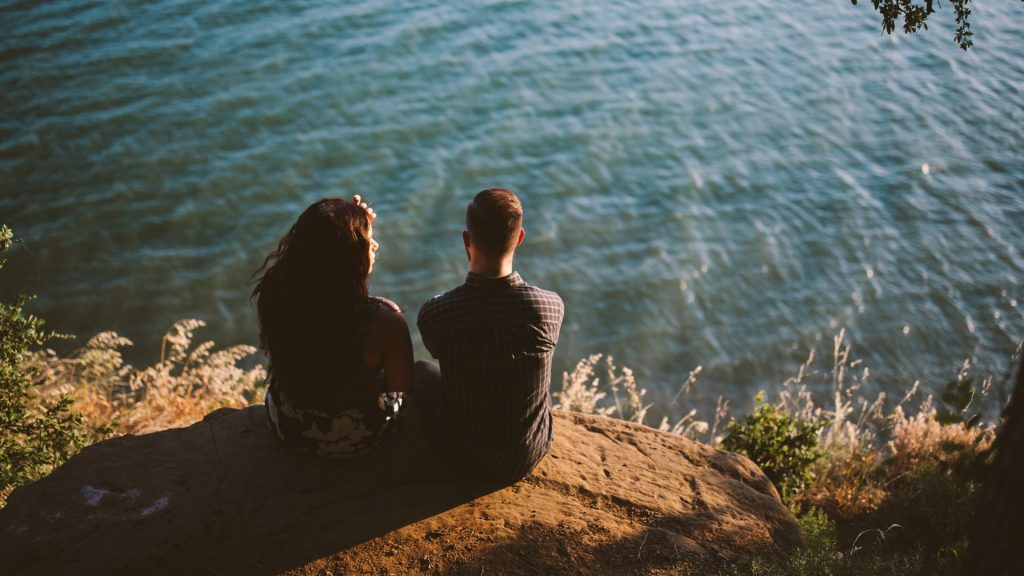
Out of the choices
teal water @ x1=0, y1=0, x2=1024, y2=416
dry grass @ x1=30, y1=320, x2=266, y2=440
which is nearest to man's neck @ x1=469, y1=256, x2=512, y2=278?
dry grass @ x1=30, y1=320, x2=266, y2=440

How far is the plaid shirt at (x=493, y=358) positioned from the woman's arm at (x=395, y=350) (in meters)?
0.12

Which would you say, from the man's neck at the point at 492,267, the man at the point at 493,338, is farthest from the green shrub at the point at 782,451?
the man's neck at the point at 492,267

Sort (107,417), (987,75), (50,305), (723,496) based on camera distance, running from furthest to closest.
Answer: (987,75)
(50,305)
(107,417)
(723,496)

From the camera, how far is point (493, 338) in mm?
3668

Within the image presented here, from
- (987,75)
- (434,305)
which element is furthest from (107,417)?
(987,75)

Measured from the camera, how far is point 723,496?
4.39m

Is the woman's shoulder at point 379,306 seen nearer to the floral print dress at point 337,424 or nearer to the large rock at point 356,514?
the floral print dress at point 337,424

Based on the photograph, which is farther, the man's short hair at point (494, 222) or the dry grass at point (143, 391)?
the dry grass at point (143, 391)

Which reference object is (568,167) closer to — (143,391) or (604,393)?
(604,393)

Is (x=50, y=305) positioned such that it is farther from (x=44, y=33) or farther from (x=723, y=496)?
(x=723, y=496)

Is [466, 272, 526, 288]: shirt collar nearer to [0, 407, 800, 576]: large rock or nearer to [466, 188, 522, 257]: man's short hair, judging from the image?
[466, 188, 522, 257]: man's short hair

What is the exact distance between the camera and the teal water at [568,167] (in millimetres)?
8633

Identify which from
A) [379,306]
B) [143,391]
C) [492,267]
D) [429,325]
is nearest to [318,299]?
[379,306]

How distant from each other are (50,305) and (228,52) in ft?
18.7
